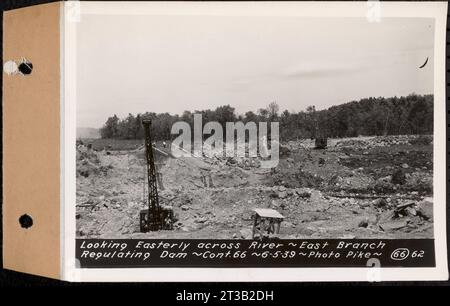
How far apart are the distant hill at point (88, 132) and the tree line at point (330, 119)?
0.01m

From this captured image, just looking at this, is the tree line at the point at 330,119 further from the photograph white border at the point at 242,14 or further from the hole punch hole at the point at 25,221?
the hole punch hole at the point at 25,221

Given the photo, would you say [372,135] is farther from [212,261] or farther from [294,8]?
[212,261]

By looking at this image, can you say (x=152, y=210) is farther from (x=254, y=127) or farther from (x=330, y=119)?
(x=330, y=119)

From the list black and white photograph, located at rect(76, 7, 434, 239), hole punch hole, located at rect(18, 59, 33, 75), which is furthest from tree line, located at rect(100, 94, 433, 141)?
hole punch hole, located at rect(18, 59, 33, 75)

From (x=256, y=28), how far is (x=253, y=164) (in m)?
0.32

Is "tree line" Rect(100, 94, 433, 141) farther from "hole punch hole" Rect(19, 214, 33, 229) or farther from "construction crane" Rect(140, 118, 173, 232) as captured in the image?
"hole punch hole" Rect(19, 214, 33, 229)

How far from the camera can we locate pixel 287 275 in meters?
1.24

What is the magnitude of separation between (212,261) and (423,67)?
69 cm

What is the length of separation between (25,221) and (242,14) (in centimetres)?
73

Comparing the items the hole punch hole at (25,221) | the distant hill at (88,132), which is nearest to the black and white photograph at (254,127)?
the distant hill at (88,132)

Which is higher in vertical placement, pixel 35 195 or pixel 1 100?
pixel 1 100
